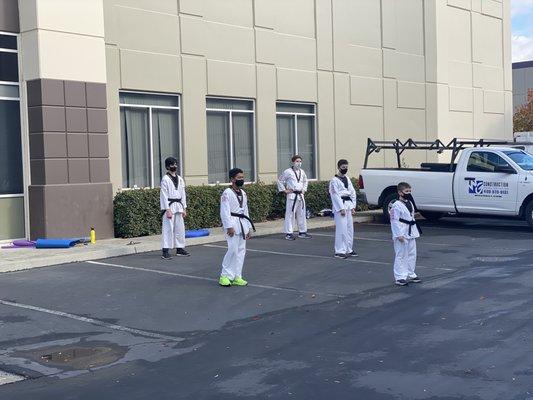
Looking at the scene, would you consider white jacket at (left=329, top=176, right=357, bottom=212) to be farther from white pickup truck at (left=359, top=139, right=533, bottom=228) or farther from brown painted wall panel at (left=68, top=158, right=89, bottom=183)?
white pickup truck at (left=359, top=139, right=533, bottom=228)

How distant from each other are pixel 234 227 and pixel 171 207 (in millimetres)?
2817

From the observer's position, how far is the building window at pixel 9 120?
15.7 meters

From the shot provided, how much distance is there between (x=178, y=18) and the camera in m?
18.6

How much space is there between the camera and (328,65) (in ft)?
74.4

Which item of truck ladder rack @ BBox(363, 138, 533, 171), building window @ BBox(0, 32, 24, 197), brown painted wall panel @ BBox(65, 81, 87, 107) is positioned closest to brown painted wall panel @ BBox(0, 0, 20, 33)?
building window @ BBox(0, 32, 24, 197)

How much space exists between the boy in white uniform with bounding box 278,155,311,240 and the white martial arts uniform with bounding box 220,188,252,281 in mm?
5563

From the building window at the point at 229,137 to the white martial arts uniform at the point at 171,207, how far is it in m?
5.43

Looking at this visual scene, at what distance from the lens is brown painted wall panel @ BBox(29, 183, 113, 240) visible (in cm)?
1559

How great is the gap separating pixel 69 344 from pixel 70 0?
30.7 feet

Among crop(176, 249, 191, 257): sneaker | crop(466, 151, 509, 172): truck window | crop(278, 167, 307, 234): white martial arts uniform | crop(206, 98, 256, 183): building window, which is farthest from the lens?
crop(206, 98, 256, 183): building window

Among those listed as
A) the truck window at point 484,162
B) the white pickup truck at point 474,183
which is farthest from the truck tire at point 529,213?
the truck window at point 484,162

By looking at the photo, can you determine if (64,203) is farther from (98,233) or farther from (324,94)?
(324,94)

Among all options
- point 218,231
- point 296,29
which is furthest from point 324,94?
point 218,231

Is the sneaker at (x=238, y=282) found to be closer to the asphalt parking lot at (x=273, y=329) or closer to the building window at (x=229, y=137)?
the asphalt parking lot at (x=273, y=329)
